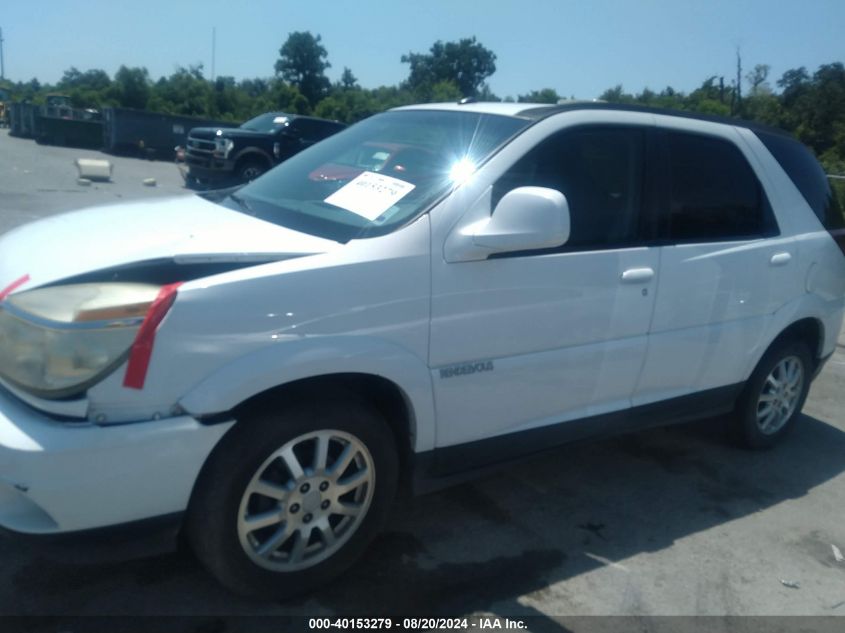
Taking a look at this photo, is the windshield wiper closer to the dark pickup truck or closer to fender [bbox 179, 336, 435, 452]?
fender [bbox 179, 336, 435, 452]

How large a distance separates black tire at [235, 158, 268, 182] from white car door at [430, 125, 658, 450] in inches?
540

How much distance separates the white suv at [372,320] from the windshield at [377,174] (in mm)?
19

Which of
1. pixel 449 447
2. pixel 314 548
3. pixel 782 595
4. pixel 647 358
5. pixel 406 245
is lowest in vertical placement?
pixel 782 595

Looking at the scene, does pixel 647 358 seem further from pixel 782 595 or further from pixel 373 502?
pixel 373 502

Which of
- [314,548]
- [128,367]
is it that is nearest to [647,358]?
[314,548]

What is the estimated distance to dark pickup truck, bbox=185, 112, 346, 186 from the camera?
1666 centimetres

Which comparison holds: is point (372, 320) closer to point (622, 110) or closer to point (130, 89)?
point (622, 110)

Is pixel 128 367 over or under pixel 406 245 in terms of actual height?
under

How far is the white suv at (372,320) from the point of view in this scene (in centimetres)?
257

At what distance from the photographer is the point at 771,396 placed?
4871 millimetres

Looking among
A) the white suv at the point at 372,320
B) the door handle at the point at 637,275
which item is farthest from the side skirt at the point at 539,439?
the door handle at the point at 637,275

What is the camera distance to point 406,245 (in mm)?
3057

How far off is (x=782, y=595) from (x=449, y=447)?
158 centimetres

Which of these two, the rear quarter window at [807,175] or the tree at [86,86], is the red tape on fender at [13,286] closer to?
the rear quarter window at [807,175]
